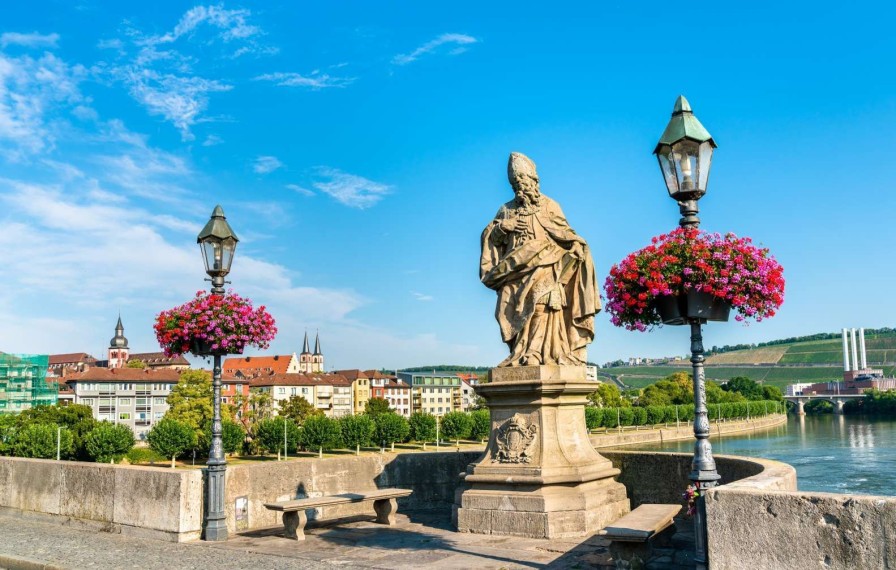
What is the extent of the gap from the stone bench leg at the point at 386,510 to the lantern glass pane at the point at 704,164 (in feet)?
20.9

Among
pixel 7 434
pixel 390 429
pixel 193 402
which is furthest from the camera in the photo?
pixel 193 402

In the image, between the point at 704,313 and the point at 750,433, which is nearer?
the point at 704,313

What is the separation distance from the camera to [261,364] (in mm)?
163625

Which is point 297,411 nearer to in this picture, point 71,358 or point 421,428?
point 421,428

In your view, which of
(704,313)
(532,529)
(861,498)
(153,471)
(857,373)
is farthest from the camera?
(857,373)

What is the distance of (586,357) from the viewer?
1007cm

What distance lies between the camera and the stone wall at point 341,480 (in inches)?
415

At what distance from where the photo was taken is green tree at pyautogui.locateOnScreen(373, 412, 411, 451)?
69938 mm

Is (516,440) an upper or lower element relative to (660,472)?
upper

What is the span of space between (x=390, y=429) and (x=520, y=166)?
A: 2435 inches

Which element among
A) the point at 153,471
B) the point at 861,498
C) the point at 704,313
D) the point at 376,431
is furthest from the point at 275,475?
the point at 376,431

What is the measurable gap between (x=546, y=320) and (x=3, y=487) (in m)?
8.78

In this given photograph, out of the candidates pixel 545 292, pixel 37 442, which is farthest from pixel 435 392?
pixel 545 292

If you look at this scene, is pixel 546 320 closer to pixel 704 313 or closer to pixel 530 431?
pixel 530 431
